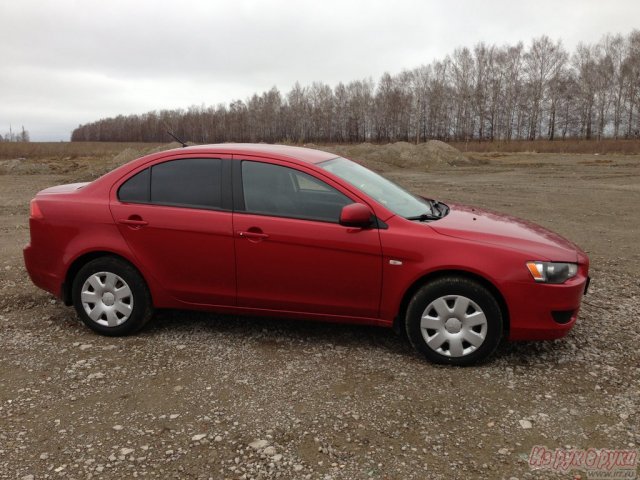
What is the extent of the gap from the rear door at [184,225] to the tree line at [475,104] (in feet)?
238

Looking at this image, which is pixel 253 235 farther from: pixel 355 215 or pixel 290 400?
pixel 290 400

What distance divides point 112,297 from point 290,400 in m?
1.94

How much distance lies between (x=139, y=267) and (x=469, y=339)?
273 cm

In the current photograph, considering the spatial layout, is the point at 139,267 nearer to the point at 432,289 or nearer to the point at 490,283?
the point at 432,289

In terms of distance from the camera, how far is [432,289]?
3920 millimetres

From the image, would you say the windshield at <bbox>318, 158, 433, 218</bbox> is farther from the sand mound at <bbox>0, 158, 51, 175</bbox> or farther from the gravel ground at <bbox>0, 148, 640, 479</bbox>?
the sand mound at <bbox>0, 158, 51, 175</bbox>

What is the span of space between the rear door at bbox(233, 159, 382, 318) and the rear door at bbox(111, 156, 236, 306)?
0.14m

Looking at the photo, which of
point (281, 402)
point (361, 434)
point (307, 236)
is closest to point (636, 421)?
point (361, 434)

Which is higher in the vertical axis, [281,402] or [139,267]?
[139,267]

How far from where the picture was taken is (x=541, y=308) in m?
3.84

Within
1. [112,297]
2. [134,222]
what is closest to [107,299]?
[112,297]

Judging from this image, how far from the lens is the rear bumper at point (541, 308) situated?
3814 millimetres

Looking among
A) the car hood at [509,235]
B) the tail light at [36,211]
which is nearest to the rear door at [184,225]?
the tail light at [36,211]

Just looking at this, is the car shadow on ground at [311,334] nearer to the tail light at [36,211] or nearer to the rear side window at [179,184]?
the rear side window at [179,184]
